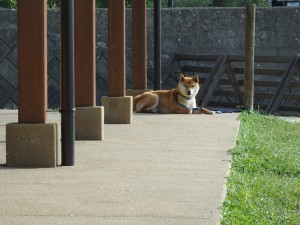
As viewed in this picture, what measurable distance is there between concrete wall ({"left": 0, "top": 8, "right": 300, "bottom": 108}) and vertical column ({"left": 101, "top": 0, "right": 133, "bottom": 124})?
29.5 ft

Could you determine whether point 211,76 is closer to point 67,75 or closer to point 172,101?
point 172,101

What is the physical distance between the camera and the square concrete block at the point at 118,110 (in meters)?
17.5

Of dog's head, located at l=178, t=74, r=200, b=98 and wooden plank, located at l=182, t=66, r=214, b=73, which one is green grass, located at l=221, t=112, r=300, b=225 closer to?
dog's head, located at l=178, t=74, r=200, b=98

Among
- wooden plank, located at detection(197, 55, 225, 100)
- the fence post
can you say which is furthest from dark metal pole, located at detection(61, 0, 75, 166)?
→ wooden plank, located at detection(197, 55, 225, 100)

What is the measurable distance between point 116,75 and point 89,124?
3528 millimetres

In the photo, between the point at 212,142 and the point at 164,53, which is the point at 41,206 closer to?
the point at 212,142

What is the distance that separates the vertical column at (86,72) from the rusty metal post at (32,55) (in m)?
2.36

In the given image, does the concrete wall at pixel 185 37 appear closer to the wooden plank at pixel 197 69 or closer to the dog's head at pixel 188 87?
the wooden plank at pixel 197 69

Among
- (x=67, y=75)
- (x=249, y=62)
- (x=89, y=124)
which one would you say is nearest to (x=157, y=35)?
(x=249, y=62)

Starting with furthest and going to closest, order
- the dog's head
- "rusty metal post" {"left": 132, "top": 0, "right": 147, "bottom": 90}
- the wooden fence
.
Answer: the wooden fence, "rusty metal post" {"left": 132, "top": 0, "right": 147, "bottom": 90}, the dog's head

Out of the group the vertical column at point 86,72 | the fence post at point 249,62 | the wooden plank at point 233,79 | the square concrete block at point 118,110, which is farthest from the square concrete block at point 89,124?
the wooden plank at point 233,79

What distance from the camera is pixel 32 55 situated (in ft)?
37.6

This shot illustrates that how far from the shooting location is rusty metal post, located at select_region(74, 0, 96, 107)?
13797 mm

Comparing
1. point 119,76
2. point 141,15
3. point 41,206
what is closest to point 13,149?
point 41,206
